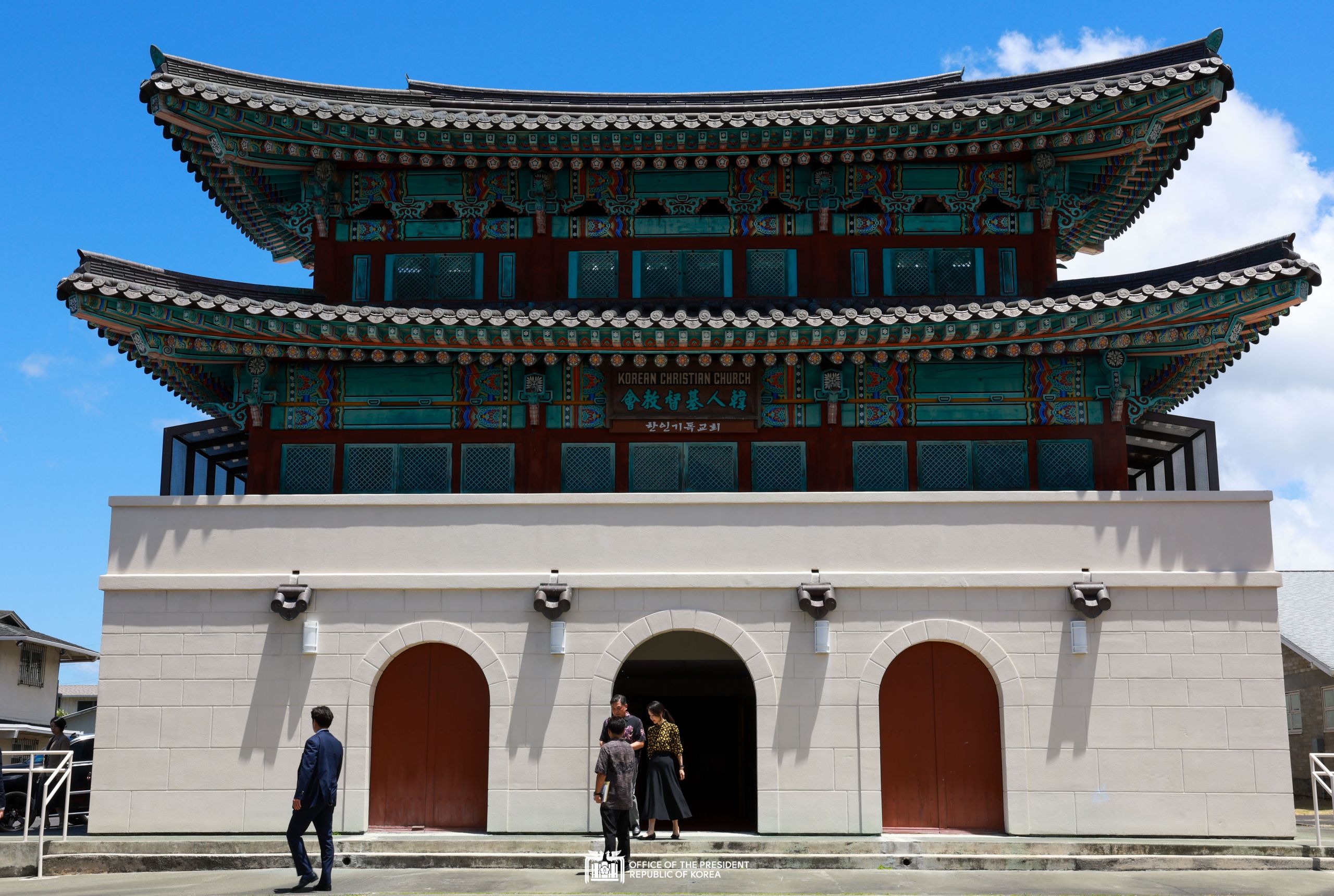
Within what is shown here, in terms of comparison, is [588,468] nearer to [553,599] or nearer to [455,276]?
[553,599]

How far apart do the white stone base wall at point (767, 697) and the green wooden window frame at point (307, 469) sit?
1.84 m

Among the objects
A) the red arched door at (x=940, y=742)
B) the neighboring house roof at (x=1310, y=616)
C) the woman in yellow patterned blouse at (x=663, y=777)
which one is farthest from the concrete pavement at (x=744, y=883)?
the neighboring house roof at (x=1310, y=616)

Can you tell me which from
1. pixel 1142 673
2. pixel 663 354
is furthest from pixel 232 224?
pixel 1142 673

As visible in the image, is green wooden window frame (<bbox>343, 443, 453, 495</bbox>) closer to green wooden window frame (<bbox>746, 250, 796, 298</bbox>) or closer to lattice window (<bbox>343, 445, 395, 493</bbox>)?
lattice window (<bbox>343, 445, 395, 493</bbox>)

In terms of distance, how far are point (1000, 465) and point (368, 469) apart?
826 centimetres

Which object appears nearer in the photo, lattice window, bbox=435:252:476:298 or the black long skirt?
the black long skirt

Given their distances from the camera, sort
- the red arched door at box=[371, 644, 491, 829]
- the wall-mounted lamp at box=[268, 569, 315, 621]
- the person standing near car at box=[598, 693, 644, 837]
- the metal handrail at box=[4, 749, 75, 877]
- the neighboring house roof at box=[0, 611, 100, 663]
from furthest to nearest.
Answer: the neighboring house roof at box=[0, 611, 100, 663]
the red arched door at box=[371, 644, 491, 829]
the wall-mounted lamp at box=[268, 569, 315, 621]
the metal handrail at box=[4, 749, 75, 877]
the person standing near car at box=[598, 693, 644, 837]

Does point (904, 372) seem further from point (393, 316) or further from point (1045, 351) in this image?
point (393, 316)

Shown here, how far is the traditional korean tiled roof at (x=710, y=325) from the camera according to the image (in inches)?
594

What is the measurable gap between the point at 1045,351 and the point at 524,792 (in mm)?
8400

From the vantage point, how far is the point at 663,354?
16.2 m

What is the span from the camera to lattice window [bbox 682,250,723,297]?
57.4 feet

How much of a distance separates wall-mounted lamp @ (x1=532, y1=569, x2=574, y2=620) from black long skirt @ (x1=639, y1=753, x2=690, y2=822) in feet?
6.83

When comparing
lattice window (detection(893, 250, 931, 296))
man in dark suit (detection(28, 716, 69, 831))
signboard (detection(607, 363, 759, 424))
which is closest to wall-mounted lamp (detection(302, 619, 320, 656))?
man in dark suit (detection(28, 716, 69, 831))
